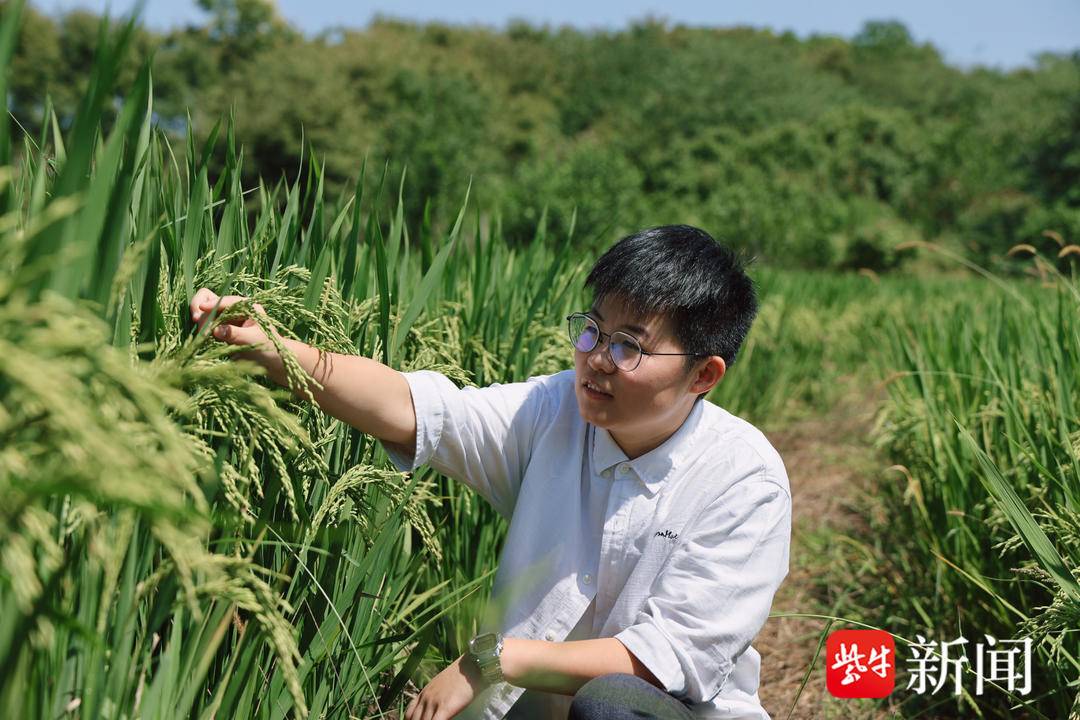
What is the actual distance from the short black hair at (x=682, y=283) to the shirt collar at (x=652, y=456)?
0.52ft

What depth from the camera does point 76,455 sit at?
0.74 metres

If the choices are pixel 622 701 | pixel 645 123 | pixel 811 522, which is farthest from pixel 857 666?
pixel 645 123

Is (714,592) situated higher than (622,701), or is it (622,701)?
(714,592)

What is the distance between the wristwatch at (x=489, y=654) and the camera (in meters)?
1.54

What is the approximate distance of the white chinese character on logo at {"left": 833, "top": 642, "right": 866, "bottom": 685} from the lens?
2.59 metres

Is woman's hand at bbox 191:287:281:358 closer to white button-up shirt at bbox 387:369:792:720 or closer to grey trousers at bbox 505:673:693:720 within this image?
white button-up shirt at bbox 387:369:792:720

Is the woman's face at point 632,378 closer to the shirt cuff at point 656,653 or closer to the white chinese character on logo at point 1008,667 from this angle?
the shirt cuff at point 656,653

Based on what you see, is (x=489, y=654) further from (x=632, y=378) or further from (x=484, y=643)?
(x=632, y=378)

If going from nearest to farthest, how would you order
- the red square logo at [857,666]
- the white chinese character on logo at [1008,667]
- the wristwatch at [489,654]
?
the wristwatch at [489,654] → the white chinese character on logo at [1008,667] → the red square logo at [857,666]

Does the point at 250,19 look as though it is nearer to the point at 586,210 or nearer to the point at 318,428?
the point at 586,210

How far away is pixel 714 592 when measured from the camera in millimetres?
1606

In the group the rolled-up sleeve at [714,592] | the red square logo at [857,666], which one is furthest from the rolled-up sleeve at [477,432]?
the red square logo at [857,666]

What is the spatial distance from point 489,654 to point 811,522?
3.17 m

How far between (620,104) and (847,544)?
3467 cm
